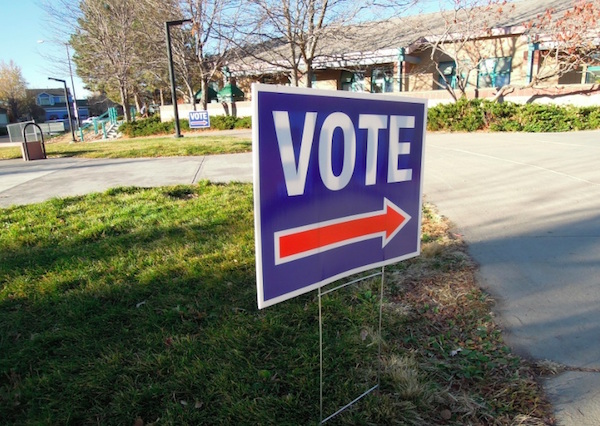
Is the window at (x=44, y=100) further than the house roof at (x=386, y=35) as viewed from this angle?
Yes

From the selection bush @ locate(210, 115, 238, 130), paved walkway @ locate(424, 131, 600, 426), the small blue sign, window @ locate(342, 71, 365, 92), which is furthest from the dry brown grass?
window @ locate(342, 71, 365, 92)

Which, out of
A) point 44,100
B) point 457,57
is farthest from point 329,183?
point 44,100

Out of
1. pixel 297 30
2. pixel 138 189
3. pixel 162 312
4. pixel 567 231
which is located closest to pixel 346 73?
pixel 297 30

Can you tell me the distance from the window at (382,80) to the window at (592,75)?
9443 mm

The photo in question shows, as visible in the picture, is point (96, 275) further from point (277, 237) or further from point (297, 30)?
point (297, 30)

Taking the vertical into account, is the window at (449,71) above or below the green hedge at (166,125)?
above

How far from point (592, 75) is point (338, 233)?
2346 centimetres

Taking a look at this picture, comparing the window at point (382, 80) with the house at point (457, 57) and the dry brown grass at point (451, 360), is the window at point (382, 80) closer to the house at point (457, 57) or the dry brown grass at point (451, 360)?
the house at point (457, 57)

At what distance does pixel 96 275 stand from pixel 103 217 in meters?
1.89

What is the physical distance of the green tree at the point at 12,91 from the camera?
68.8 metres

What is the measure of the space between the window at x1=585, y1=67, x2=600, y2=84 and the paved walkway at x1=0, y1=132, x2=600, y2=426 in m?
9.67

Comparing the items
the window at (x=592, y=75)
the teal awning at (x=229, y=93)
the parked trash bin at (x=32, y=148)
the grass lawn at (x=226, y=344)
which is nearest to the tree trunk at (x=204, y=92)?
the teal awning at (x=229, y=93)

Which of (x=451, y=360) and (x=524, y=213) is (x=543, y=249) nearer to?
(x=524, y=213)

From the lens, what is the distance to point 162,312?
3029 mm
